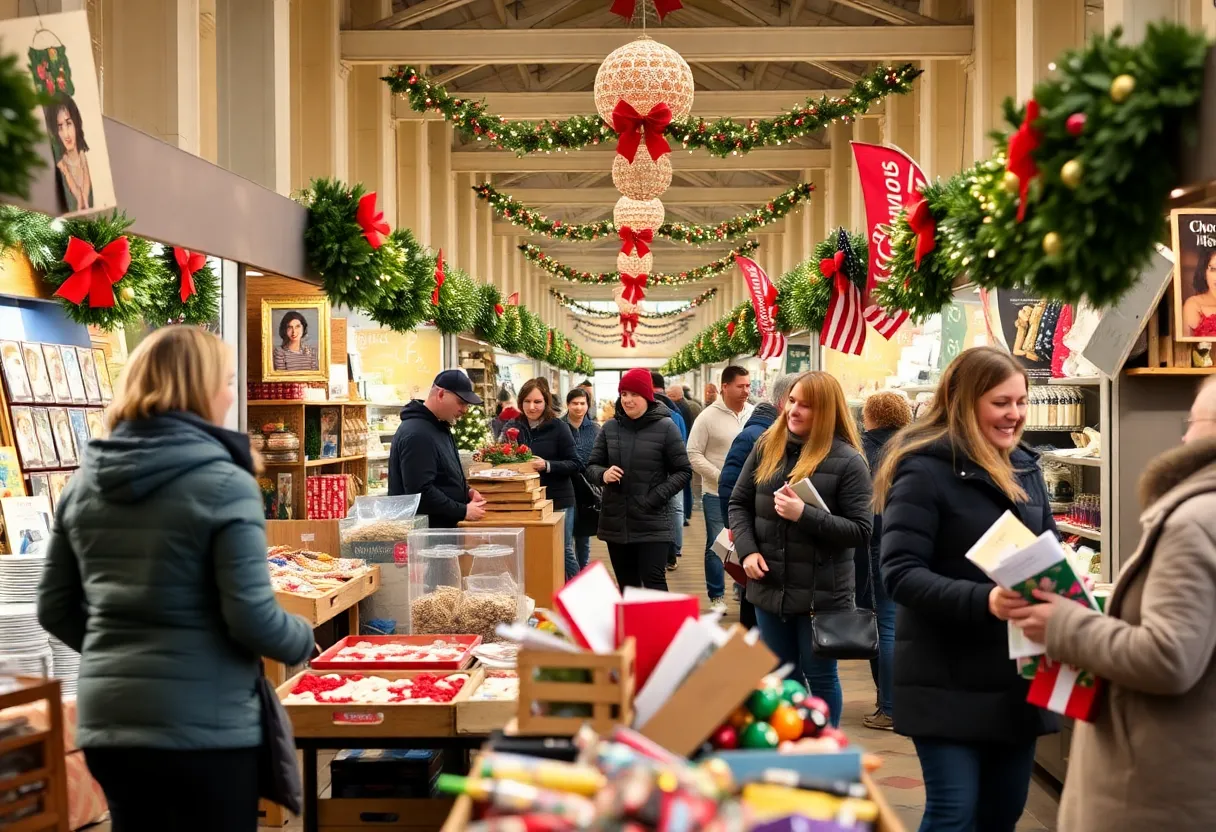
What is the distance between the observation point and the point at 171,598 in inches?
92.0

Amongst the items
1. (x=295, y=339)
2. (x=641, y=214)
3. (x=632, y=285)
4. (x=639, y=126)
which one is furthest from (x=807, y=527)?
(x=632, y=285)

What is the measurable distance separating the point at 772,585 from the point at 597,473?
248cm

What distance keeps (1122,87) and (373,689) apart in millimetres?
2626

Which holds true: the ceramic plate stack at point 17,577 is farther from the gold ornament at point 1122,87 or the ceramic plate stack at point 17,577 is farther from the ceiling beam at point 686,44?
the ceiling beam at point 686,44

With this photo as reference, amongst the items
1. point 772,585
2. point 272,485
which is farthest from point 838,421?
point 272,485

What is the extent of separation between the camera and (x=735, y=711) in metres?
1.99

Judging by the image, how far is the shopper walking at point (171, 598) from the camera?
2.34 meters

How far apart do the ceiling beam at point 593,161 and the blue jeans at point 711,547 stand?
10.5 meters

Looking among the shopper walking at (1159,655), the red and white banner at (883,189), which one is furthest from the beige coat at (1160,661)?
the red and white banner at (883,189)

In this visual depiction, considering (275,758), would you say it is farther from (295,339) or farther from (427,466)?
(295,339)

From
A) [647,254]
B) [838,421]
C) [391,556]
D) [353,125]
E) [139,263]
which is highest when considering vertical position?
[353,125]

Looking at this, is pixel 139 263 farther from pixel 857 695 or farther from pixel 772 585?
pixel 857 695

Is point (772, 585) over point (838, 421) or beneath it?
beneath

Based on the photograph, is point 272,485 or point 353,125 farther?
point 353,125
